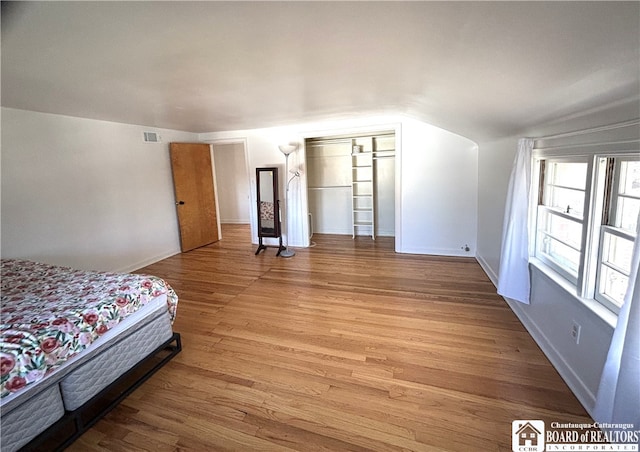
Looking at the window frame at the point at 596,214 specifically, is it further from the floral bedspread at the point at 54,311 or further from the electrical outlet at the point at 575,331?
the floral bedspread at the point at 54,311

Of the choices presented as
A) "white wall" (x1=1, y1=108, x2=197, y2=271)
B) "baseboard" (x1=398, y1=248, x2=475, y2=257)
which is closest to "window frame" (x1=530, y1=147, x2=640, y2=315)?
"baseboard" (x1=398, y1=248, x2=475, y2=257)

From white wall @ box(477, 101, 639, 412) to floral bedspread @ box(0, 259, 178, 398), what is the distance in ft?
9.53

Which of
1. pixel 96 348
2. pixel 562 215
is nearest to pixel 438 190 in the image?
pixel 562 215

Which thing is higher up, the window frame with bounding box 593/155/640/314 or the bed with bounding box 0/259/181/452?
the window frame with bounding box 593/155/640/314

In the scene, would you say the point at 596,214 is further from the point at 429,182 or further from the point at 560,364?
the point at 429,182

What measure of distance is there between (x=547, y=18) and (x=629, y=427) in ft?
5.70

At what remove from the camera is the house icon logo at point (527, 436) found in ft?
4.96

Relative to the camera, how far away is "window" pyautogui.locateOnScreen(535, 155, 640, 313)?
5.42ft

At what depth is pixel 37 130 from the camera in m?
3.24

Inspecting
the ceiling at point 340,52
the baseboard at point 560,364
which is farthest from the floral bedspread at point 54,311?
the baseboard at point 560,364

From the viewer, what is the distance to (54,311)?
171cm

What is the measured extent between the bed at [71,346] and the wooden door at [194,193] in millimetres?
2900

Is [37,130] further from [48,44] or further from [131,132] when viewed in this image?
[48,44]
